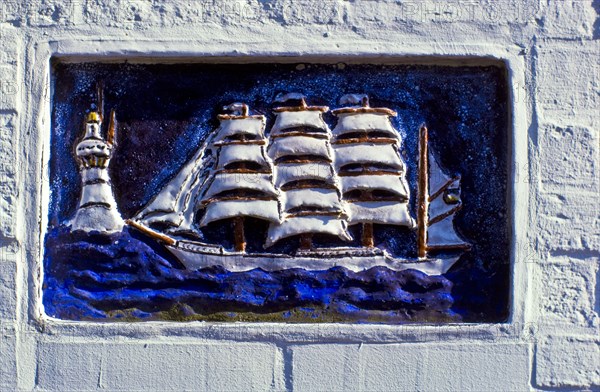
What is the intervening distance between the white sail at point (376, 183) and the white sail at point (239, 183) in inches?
8.2

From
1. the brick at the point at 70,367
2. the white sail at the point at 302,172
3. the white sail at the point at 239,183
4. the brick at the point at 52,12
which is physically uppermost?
the brick at the point at 52,12

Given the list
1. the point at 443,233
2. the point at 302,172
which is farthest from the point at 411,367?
the point at 302,172

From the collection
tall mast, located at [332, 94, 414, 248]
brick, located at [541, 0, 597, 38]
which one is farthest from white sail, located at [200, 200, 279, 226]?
brick, located at [541, 0, 597, 38]

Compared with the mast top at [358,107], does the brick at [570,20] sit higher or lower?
higher

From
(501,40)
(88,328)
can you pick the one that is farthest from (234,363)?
(501,40)

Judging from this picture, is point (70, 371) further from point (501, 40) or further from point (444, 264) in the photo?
point (501, 40)

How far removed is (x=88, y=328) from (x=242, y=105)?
76 centimetres

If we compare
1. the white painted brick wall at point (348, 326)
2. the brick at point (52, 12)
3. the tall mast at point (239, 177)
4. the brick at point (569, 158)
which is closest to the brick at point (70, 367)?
the white painted brick wall at point (348, 326)

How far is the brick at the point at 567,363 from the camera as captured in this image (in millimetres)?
2447

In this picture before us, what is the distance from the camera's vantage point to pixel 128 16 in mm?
2553

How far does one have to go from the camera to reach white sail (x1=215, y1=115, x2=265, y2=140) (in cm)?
254

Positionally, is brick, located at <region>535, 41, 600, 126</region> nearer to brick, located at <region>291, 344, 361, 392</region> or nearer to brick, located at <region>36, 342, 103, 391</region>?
brick, located at <region>291, 344, 361, 392</region>

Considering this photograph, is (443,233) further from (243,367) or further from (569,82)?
(243,367)

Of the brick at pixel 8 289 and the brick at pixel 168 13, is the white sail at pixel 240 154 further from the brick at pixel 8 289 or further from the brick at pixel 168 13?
the brick at pixel 8 289
